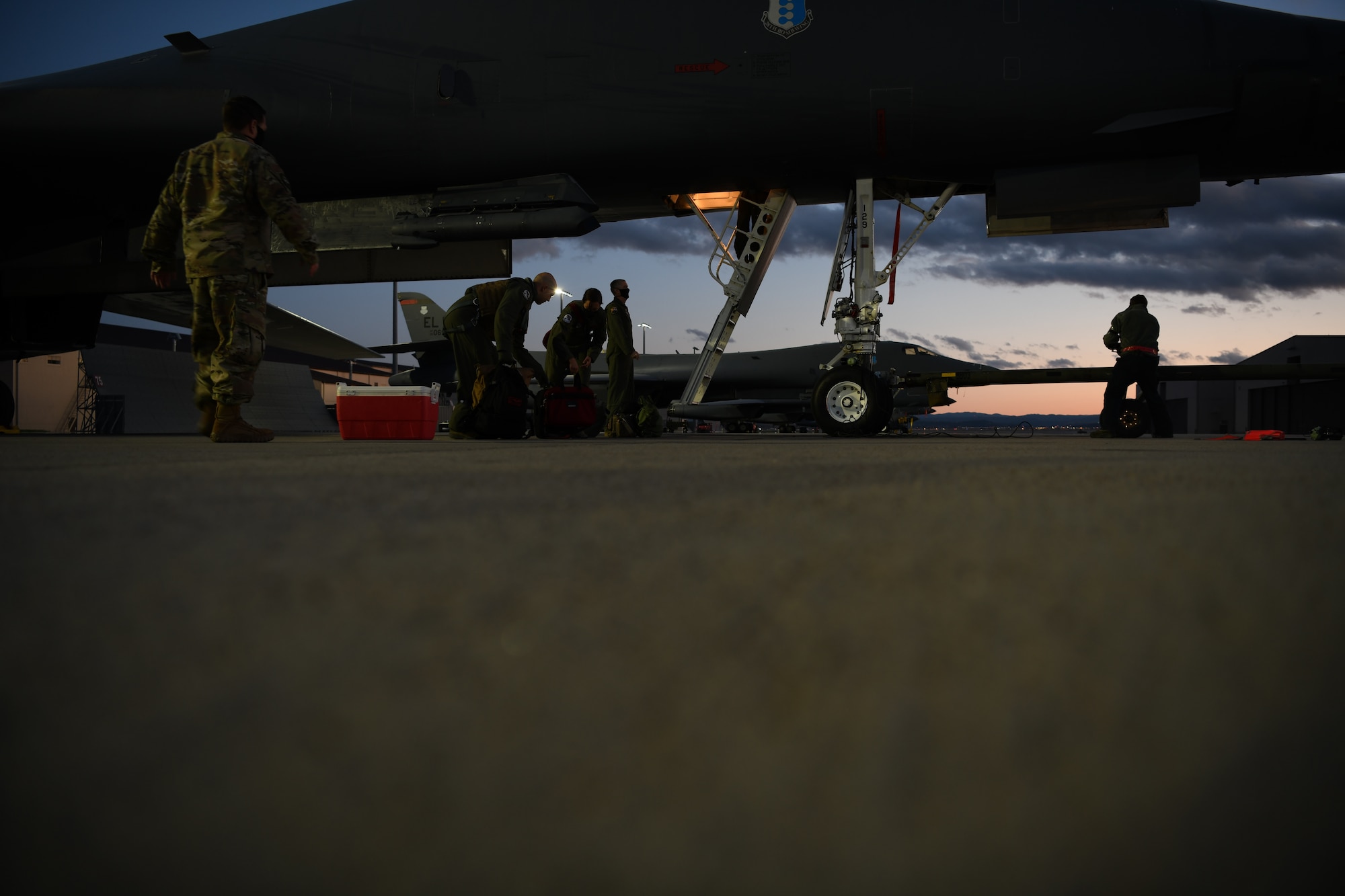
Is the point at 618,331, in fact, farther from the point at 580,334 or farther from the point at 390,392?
the point at 390,392

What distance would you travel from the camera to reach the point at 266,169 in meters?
2.91

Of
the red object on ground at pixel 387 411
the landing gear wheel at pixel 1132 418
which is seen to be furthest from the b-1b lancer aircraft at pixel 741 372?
the red object on ground at pixel 387 411

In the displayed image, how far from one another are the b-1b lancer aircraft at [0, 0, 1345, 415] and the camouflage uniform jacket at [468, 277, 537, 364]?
0.82 feet

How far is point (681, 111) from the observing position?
4.35 metres

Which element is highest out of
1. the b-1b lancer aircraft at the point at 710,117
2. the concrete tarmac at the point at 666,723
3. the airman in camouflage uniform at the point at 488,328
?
the b-1b lancer aircraft at the point at 710,117

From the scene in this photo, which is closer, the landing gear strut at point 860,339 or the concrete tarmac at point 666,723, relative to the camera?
the concrete tarmac at point 666,723

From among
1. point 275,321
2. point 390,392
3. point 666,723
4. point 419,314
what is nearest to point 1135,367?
point 390,392

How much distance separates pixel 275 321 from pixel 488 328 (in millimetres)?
4245

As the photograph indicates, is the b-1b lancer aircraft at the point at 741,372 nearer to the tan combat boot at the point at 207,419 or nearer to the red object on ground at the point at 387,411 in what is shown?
the red object on ground at the point at 387,411

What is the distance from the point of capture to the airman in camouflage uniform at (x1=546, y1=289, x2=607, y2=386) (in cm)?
527

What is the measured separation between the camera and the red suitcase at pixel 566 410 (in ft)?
15.6

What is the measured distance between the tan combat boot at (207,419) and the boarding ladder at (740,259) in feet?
9.16

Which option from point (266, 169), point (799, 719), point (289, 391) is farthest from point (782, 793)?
point (289, 391)

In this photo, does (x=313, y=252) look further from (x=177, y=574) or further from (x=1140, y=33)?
(x=1140, y=33)
